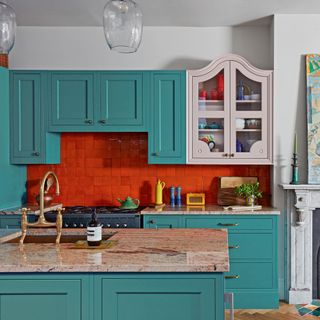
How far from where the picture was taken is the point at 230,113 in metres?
4.69

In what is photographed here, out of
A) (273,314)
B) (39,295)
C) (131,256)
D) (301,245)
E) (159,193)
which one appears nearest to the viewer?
(39,295)

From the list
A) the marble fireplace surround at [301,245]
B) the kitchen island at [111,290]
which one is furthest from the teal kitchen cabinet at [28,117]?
the kitchen island at [111,290]

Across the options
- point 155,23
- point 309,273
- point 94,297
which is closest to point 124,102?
point 155,23

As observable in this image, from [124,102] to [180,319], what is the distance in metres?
2.96

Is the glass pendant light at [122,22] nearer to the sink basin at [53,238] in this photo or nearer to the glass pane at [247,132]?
the sink basin at [53,238]

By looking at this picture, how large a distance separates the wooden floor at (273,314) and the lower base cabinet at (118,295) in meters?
2.14

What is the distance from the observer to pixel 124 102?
4746 mm

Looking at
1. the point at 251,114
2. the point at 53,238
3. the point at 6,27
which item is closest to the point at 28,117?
the point at 53,238

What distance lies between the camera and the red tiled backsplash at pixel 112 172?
508cm

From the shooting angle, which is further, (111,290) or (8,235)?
(8,235)

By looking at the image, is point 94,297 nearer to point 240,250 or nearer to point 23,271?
point 23,271

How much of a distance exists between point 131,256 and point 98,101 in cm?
274

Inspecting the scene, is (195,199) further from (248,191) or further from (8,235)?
(8,235)

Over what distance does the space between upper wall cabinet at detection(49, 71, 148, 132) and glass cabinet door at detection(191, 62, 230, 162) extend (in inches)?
20.7
